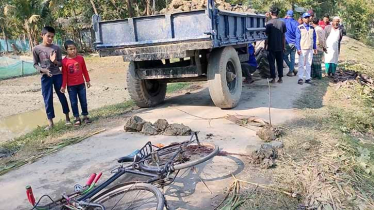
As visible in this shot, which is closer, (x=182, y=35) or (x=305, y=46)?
(x=182, y=35)

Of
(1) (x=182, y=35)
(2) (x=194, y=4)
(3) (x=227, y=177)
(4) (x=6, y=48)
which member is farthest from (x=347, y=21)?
(4) (x=6, y=48)

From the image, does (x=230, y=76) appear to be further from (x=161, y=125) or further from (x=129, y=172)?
(x=129, y=172)

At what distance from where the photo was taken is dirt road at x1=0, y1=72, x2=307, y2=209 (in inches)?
141

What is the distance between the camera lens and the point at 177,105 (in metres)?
7.29

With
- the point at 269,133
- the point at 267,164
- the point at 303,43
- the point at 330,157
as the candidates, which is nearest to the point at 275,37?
the point at 303,43

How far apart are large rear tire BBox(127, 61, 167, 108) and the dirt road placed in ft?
0.76

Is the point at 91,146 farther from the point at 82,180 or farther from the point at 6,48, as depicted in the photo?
the point at 6,48

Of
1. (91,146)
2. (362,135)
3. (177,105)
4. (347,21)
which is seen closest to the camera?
(91,146)

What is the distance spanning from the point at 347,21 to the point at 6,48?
3203 cm

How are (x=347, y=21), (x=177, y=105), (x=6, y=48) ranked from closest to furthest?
1. (x=177, y=105)
2. (x=347, y=21)
3. (x=6, y=48)

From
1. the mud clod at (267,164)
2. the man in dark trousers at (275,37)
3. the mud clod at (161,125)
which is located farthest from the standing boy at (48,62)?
the man in dark trousers at (275,37)

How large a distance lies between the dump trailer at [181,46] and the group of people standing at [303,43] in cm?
141

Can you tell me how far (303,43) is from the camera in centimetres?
817

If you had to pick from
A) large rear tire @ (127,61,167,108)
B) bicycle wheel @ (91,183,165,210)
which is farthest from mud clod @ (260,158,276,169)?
large rear tire @ (127,61,167,108)
